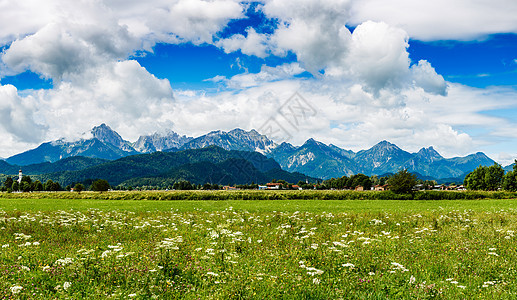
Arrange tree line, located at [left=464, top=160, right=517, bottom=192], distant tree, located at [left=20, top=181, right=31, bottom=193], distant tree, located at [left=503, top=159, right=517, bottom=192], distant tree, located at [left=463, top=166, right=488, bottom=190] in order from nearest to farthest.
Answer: distant tree, located at [left=503, top=159, right=517, bottom=192] < tree line, located at [left=464, top=160, right=517, bottom=192] < distant tree, located at [left=463, top=166, right=488, bottom=190] < distant tree, located at [left=20, top=181, right=31, bottom=193]

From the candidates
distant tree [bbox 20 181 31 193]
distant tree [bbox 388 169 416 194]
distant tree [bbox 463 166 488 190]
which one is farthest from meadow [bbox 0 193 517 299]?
distant tree [bbox 20 181 31 193]

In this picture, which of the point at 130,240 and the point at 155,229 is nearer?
the point at 130,240

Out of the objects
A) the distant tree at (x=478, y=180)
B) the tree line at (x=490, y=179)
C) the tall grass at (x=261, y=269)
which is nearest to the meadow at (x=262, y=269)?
the tall grass at (x=261, y=269)

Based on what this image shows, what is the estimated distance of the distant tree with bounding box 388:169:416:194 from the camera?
224 feet

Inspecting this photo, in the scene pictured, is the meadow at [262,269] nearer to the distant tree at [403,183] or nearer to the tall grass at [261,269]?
the tall grass at [261,269]

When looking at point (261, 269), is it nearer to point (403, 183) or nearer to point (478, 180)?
point (403, 183)

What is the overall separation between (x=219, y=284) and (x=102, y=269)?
12.2 feet

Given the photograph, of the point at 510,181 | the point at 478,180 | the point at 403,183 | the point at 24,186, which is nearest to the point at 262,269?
the point at 403,183

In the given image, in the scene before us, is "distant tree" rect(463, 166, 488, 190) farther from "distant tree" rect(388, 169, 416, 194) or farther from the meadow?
the meadow

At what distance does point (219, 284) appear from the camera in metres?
8.39

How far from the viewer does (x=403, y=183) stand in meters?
68.1

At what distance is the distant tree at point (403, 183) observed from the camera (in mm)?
68125

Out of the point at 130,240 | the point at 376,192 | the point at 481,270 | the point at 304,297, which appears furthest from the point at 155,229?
the point at 376,192

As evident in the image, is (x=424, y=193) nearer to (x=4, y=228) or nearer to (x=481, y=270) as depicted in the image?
(x=481, y=270)
